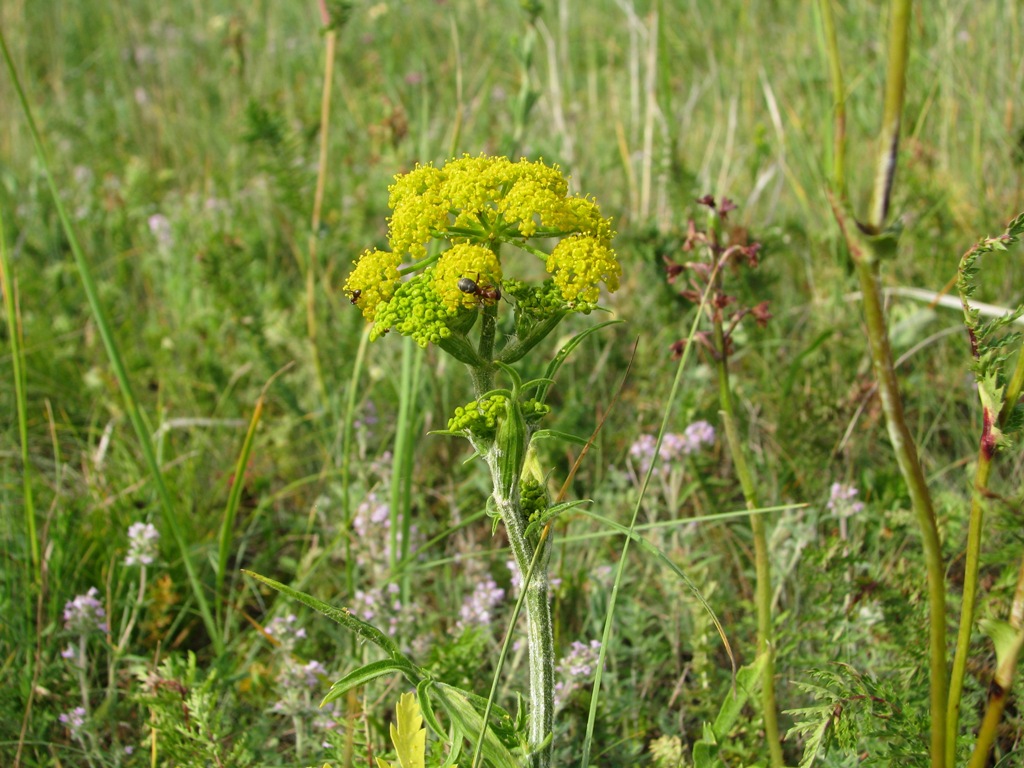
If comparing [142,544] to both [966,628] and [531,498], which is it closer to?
[531,498]

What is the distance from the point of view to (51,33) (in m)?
5.92

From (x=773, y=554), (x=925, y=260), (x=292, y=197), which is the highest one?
(x=292, y=197)

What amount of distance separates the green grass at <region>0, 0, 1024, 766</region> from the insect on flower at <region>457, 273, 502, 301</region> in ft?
2.34

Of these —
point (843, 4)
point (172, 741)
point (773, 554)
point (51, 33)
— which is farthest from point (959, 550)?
point (51, 33)

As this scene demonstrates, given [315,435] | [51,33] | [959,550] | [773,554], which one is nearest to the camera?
[959,550]

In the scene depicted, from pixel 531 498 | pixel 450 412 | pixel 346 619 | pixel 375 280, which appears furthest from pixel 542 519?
pixel 450 412

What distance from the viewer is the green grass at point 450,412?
1920 mm

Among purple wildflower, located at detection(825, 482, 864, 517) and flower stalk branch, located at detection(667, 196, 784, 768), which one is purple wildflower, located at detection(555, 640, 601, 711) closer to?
flower stalk branch, located at detection(667, 196, 784, 768)

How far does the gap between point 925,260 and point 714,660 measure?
1.79m

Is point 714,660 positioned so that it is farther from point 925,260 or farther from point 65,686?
point 925,260

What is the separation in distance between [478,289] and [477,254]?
0.05 meters

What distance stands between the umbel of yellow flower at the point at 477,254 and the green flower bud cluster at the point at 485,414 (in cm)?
11

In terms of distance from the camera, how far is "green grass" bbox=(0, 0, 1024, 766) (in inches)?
75.6

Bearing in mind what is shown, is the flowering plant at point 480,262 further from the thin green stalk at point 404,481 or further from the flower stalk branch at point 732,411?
the thin green stalk at point 404,481
